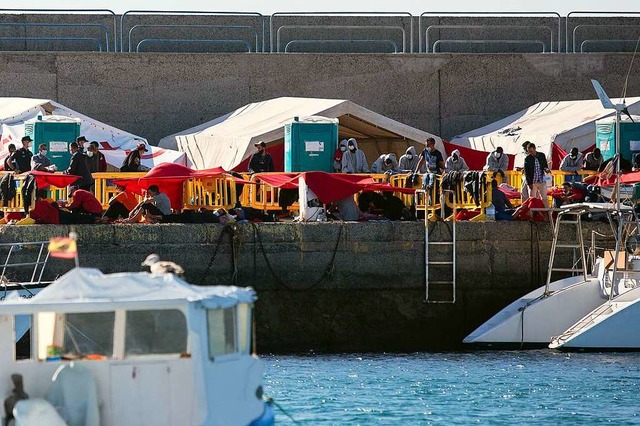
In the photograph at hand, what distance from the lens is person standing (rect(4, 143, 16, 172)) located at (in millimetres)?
30656

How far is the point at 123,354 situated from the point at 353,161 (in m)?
17.3

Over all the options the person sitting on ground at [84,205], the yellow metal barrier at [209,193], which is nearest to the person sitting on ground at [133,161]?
the yellow metal barrier at [209,193]

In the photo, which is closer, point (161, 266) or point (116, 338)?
point (116, 338)

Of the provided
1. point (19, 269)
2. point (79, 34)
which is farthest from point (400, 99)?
point (19, 269)

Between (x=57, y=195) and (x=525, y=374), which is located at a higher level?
(x=57, y=195)

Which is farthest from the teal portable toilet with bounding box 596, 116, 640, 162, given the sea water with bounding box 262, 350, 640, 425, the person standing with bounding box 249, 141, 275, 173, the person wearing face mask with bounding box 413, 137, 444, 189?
the sea water with bounding box 262, 350, 640, 425

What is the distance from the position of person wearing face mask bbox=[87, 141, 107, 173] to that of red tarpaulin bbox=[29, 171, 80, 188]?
233cm

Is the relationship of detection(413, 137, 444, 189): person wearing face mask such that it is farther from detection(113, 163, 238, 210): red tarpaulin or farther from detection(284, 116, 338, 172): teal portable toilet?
detection(113, 163, 238, 210): red tarpaulin

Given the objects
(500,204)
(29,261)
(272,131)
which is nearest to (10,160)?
(29,261)

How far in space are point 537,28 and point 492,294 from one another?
Answer: 47.0ft

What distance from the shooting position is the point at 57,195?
1192 inches

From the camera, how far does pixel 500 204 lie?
1127 inches

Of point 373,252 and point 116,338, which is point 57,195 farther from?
point 116,338

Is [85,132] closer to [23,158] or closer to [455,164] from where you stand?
[23,158]
